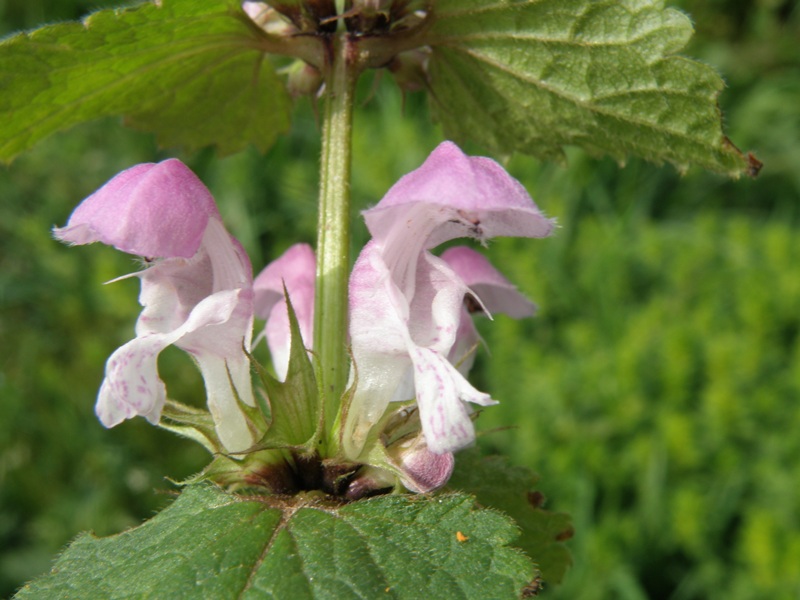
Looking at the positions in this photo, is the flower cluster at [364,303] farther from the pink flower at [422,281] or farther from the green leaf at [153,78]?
the green leaf at [153,78]

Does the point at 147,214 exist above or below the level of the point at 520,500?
above

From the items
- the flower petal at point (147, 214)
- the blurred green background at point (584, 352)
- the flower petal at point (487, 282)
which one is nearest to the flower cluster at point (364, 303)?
the flower petal at point (147, 214)

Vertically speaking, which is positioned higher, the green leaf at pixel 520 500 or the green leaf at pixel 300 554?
the green leaf at pixel 300 554

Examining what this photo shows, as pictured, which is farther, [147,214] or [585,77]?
[585,77]

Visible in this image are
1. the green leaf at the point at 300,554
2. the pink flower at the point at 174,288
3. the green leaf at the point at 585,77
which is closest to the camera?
the green leaf at the point at 300,554

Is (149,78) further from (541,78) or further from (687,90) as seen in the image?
(687,90)

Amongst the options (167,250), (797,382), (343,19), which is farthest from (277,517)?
(797,382)

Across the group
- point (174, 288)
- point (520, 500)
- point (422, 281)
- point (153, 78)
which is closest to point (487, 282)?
point (422, 281)

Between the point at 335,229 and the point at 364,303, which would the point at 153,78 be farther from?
the point at 364,303
